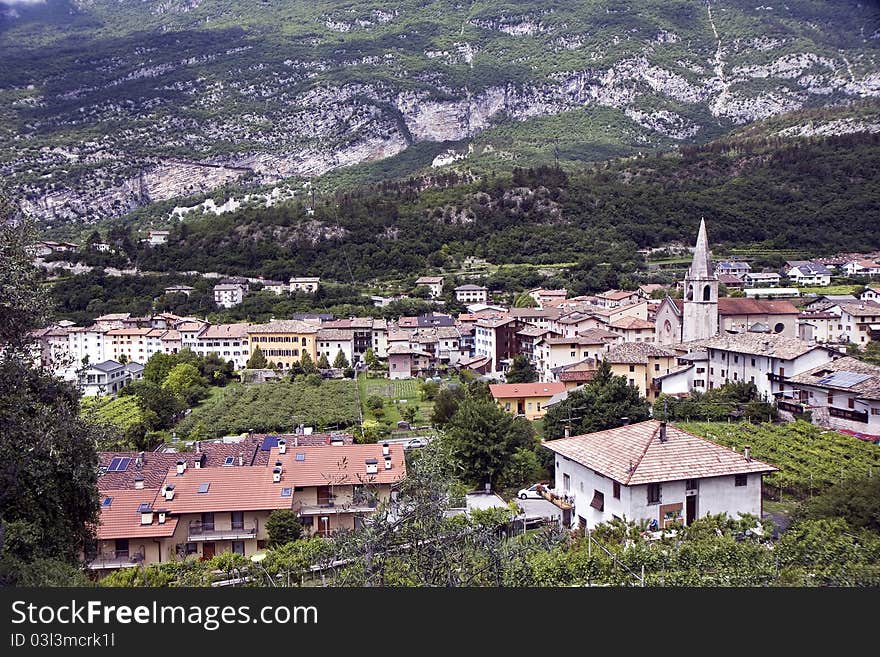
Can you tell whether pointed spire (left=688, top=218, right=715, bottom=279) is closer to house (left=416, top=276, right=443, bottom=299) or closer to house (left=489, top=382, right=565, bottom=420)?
house (left=489, top=382, right=565, bottom=420)

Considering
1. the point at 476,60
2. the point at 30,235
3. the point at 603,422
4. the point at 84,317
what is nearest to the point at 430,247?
the point at 84,317

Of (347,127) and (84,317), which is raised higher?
(347,127)

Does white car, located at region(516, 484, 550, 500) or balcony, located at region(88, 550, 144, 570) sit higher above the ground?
white car, located at region(516, 484, 550, 500)

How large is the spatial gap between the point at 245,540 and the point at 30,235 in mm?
6774

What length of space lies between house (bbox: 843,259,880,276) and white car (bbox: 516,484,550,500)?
35290 mm

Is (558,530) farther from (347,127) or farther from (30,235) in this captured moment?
(347,127)

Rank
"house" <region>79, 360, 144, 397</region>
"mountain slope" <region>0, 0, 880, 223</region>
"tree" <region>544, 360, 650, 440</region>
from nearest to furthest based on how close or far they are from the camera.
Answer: "tree" <region>544, 360, 650, 440</region> < "house" <region>79, 360, 144, 397</region> < "mountain slope" <region>0, 0, 880, 223</region>

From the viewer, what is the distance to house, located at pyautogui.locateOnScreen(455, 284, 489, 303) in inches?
1636

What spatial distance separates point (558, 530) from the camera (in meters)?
9.51

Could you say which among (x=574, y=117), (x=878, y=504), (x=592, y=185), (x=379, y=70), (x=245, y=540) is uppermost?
(x=379, y=70)

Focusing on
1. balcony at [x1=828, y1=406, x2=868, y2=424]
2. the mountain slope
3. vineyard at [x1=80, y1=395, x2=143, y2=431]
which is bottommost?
vineyard at [x1=80, y1=395, x2=143, y2=431]

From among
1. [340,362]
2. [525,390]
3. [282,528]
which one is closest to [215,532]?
[282,528]

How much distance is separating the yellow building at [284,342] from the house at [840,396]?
19689 millimetres

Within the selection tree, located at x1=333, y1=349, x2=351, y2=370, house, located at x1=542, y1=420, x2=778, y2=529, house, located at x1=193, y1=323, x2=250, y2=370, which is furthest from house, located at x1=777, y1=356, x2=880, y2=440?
house, located at x1=193, y1=323, x2=250, y2=370
